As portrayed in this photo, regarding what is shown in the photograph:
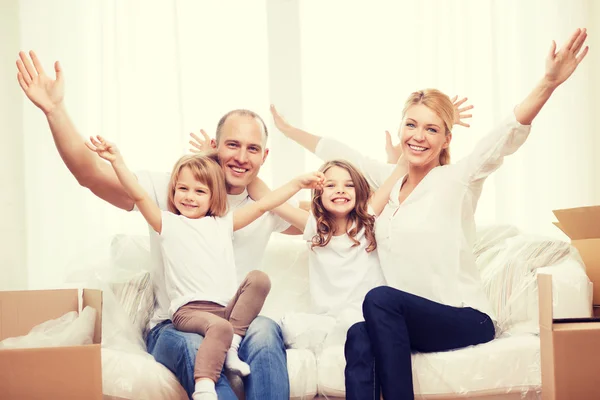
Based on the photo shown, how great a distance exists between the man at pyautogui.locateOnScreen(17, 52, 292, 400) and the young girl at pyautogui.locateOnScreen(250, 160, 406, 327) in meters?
0.14

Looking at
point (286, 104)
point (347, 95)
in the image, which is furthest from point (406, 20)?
point (286, 104)

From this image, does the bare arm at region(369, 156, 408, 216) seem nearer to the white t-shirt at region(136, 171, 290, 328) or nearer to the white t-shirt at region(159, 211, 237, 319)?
the white t-shirt at region(136, 171, 290, 328)

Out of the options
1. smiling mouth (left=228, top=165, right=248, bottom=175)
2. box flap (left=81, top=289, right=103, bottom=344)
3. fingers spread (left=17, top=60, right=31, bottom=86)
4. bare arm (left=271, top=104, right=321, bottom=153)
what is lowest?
box flap (left=81, top=289, right=103, bottom=344)

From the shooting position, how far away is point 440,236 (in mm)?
1870

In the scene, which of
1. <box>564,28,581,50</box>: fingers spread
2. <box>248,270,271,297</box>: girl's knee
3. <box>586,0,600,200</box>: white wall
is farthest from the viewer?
<box>586,0,600,200</box>: white wall

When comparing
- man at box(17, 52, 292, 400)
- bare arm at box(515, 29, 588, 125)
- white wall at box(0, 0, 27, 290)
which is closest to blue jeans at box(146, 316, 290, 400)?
man at box(17, 52, 292, 400)

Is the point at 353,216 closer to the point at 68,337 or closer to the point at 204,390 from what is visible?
the point at 204,390

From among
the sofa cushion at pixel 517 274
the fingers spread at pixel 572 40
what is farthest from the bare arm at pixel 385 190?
the fingers spread at pixel 572 40

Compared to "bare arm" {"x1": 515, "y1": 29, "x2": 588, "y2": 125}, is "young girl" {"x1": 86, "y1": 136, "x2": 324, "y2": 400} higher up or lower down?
lower down

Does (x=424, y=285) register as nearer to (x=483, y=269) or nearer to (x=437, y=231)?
(x=437, y=231)

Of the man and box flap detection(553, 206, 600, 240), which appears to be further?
box flap detection(553, 206, 600, 240)

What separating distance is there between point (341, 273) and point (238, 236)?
0.31m

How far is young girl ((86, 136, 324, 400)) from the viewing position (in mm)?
1691

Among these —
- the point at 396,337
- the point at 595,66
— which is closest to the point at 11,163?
the point at 396,337
